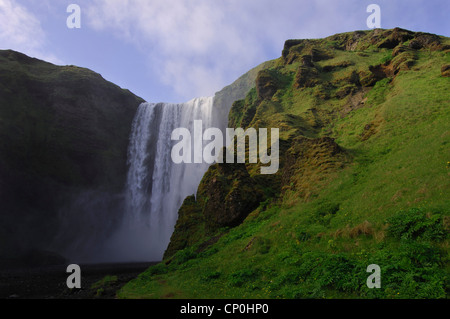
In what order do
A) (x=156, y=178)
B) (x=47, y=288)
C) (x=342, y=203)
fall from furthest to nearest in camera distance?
(x=156, y=178) → (x=47, y=288) → (x=342, y=203)

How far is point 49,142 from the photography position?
4578 centimetres

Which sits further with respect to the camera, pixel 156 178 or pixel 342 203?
pixel 156 178

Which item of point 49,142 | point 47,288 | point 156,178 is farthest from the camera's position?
point 156,178

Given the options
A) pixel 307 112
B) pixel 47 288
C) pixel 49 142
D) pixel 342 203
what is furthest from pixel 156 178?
pixel 342 203

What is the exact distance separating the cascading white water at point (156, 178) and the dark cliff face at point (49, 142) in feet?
11.0

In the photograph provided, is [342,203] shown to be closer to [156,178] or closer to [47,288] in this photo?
[47,288]

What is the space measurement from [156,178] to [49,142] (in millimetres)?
18848

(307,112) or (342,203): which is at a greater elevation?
(307,112)

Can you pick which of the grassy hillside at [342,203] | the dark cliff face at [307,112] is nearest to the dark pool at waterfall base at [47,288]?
the grassy hillside at [342,203]

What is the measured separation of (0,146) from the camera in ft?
129

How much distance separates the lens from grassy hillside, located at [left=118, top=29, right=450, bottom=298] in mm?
8203

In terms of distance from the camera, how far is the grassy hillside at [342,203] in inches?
323
